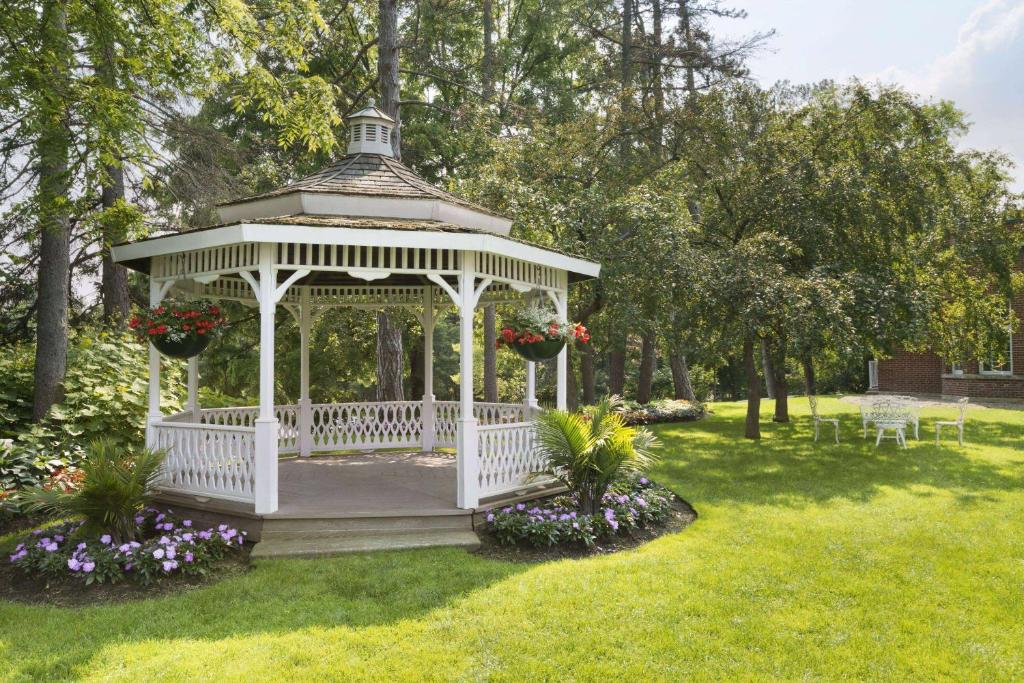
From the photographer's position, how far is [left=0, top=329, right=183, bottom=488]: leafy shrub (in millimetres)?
9023

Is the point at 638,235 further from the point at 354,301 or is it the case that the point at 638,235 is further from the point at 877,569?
the point at 877,569

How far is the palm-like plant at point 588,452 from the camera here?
7551mm

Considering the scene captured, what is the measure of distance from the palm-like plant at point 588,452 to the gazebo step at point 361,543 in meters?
1.27

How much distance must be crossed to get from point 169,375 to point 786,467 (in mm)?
10901

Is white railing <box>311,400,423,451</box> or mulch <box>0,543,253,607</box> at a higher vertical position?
white railing <box>311,400,423,451</box>

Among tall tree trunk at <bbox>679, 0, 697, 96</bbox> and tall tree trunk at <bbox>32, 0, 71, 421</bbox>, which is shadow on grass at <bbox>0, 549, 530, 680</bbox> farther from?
tall tree trunk at <bbox>679, 0, 697, 96</bbox>

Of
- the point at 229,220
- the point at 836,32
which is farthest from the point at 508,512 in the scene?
the point at 836,32

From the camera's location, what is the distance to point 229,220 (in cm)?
903

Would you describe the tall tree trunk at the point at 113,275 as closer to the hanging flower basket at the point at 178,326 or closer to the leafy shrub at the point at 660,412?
the hanging flower basket at the point at 178,326

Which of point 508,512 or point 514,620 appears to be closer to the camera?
point 514,620

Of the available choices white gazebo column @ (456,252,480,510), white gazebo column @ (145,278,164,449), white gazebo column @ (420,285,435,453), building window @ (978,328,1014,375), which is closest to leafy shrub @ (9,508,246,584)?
white gazebo column @ (145,278,164,449)

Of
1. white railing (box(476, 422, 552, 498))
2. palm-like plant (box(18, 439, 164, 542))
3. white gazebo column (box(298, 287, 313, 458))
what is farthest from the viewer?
white gazebo column (box(298, 287, 313, 458))

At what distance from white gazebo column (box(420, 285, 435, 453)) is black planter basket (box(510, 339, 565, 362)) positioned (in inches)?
133

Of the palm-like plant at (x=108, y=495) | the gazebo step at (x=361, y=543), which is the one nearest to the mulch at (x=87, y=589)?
the gazebo step at (x=361, y=543)
